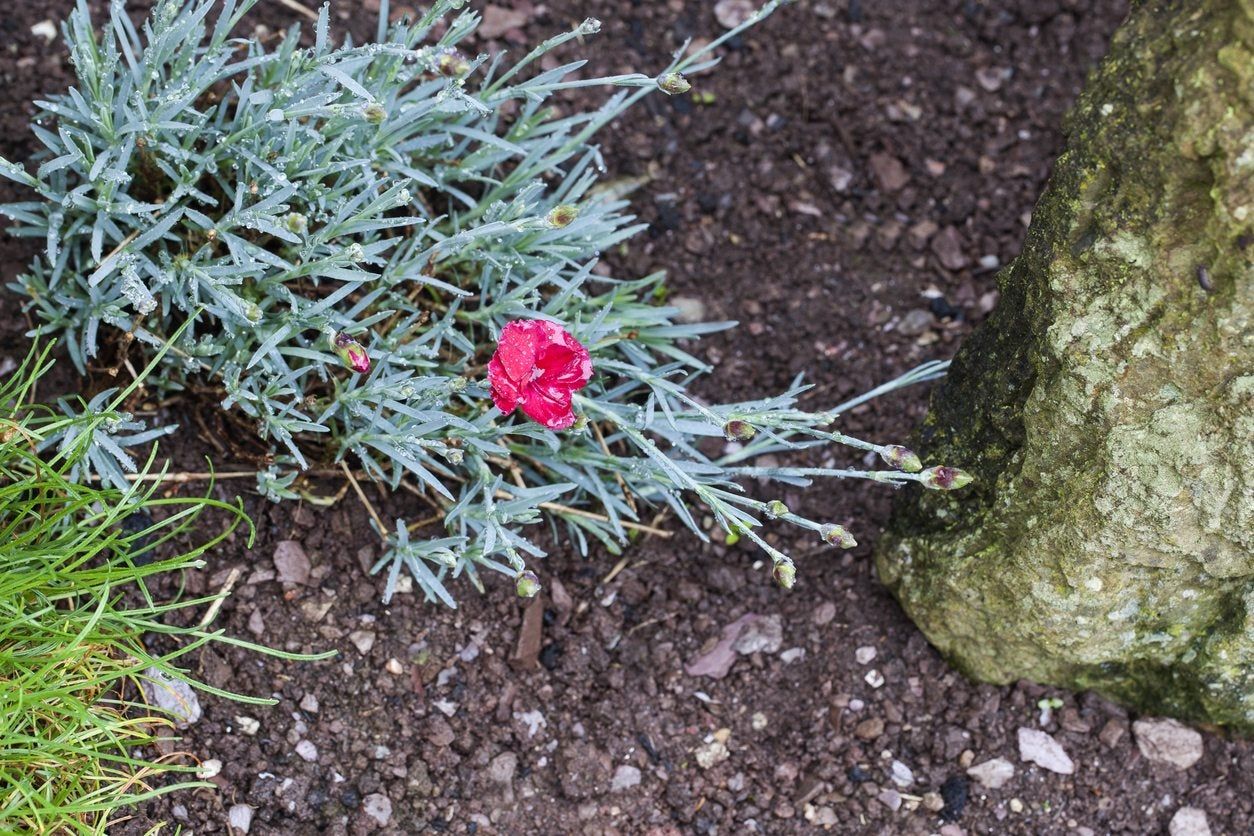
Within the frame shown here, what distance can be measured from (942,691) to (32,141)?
2.27m

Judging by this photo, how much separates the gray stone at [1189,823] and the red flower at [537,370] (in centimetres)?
143

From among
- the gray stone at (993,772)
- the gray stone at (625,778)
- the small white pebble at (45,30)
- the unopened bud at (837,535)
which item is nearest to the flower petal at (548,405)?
the unopened bud at (837,535)

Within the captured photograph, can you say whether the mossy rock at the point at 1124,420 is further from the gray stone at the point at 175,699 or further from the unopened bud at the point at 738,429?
the gray stone at the point at 175,699

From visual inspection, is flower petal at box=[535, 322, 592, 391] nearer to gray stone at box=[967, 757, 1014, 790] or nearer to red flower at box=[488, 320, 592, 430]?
red flower at box=[488, 320, 592, 430]

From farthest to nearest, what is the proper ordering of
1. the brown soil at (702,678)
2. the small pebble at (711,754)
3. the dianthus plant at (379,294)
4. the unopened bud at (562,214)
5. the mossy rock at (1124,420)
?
1. the small pebble at (711,754)
2. the brown soil at (702,678)
3. the dianthus plant at (379,294)
4. the unopened bud at (562,214)
5. the mossy rock at (1124,420)

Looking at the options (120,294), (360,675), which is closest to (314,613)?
(360,675)

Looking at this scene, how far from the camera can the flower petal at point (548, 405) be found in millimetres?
2182

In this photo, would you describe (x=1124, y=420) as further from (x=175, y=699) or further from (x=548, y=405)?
(x=175, y=699)

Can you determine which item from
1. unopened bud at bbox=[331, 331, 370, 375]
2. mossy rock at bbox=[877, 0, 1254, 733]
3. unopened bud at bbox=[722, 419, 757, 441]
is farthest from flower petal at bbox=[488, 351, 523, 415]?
mossy rock at bbox=[877, 0, 1254, 733]

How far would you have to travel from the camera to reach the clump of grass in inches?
81.5

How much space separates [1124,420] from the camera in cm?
206

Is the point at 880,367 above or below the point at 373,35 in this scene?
below

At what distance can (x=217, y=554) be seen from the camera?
2512 millimetres

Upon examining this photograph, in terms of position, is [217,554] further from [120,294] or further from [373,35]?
[373,35]
